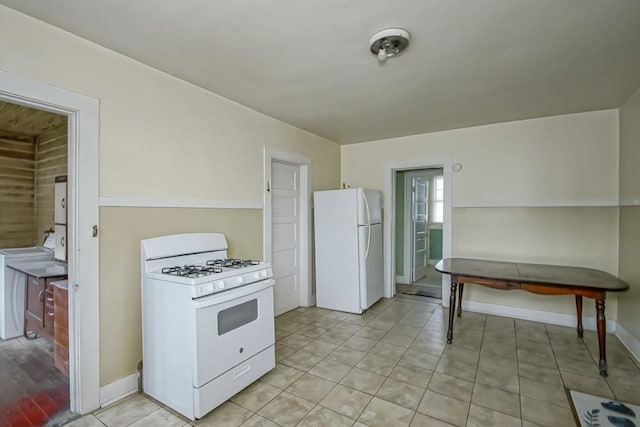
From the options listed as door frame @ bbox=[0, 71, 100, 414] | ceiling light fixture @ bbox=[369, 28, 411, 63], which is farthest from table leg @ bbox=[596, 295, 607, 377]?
door frame @ bbox=[0, 71, 100, 414]

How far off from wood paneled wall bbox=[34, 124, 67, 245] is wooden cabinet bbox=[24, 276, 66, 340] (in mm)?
1081

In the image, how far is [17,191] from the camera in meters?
3.85

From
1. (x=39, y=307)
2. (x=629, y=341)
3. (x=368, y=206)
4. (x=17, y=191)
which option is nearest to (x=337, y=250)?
(x=368, y=206)

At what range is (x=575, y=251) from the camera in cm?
336

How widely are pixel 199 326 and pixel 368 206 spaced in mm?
2514

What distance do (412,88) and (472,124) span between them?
5.01 feet

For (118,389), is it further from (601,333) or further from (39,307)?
(601,333)

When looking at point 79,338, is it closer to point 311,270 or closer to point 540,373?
point 311,270

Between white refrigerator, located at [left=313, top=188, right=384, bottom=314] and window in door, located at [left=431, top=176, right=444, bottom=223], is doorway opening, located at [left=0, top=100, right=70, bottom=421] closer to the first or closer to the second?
white refrigerator, located at [left=313, top=188, right=384, bottom=314]

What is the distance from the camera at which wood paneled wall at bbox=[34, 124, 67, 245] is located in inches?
139

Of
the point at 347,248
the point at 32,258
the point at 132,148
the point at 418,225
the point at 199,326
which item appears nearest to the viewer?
the point at 199,326

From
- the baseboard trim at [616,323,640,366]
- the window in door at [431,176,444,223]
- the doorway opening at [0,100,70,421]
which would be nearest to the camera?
the doorway opening at [0,100,70,421]

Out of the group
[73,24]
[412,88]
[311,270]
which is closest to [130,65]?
[73,24]

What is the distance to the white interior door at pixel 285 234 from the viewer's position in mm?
3721
